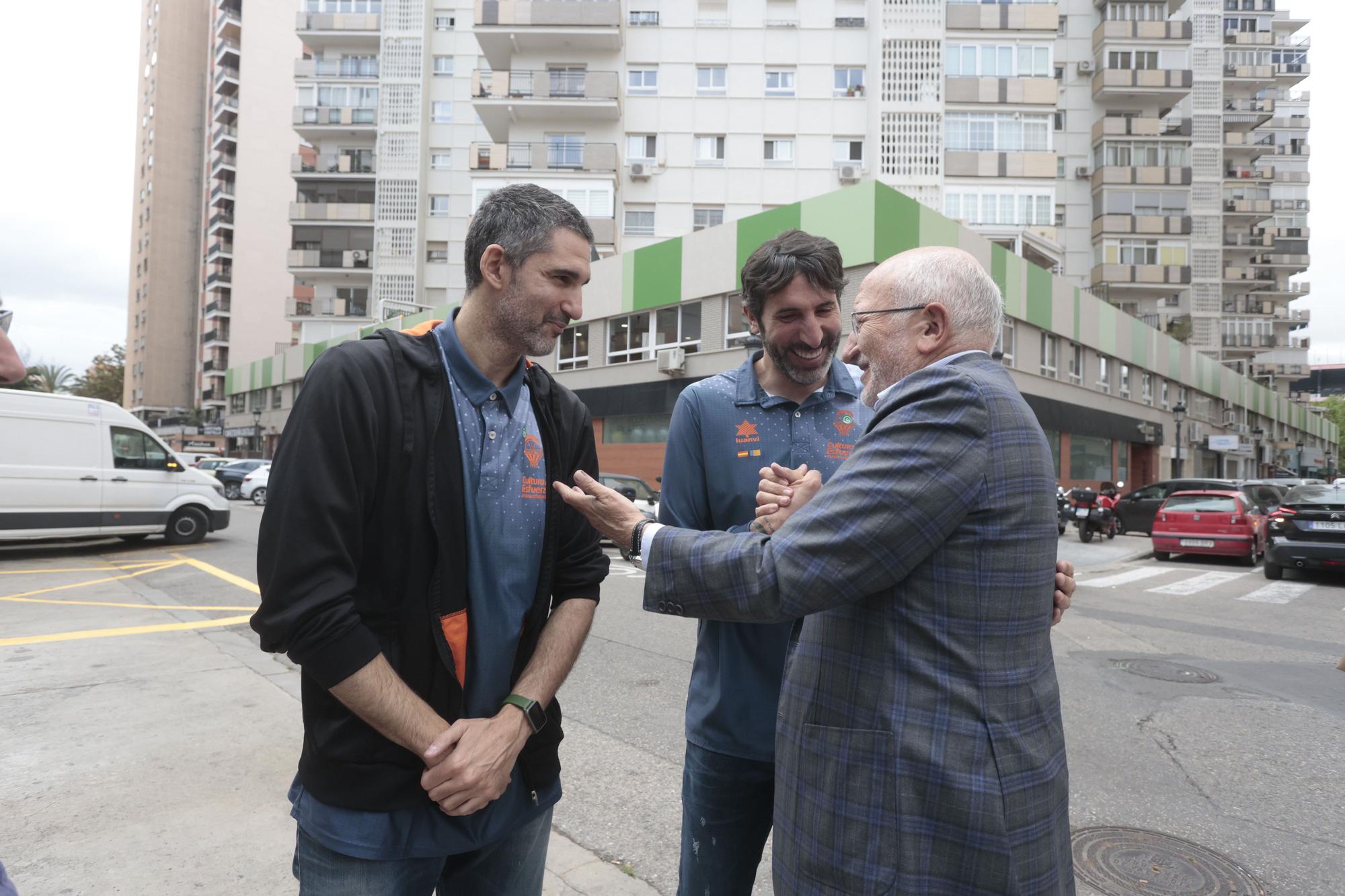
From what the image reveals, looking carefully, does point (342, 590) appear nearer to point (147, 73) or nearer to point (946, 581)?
point (946, 581)

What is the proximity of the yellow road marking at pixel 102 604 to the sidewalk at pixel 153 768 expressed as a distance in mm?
1246

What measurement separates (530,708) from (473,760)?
0.16m

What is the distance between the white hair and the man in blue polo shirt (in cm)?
55

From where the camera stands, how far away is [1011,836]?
4.28ft

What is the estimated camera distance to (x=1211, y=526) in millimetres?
15094

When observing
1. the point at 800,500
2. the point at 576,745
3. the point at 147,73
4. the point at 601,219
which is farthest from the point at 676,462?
the point at 147,73

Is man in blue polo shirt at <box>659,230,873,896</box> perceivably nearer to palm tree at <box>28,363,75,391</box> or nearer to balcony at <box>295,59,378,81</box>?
balcony at <box>295,59,378,81</box>

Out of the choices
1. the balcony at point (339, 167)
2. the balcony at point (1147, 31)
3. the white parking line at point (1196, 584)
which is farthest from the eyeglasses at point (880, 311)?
the balcony at point (1147, 31)

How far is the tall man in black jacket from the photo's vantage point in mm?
1328

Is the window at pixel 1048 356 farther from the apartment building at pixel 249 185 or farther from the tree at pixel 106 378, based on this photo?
the tree at pixel 106 378

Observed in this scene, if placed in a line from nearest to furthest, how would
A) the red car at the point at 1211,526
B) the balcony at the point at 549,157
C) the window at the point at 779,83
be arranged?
the red car at the point at 1211,526, the balcony at the point at 549,157, the window at the point at 779,83

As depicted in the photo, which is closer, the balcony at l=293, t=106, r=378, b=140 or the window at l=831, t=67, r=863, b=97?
the window at l=831, t=67, r=863, b=97

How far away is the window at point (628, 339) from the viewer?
25.3m

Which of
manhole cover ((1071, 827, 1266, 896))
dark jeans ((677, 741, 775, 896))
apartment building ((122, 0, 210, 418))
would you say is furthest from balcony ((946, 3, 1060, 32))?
apartment building ((122, 0, 210, 418))
